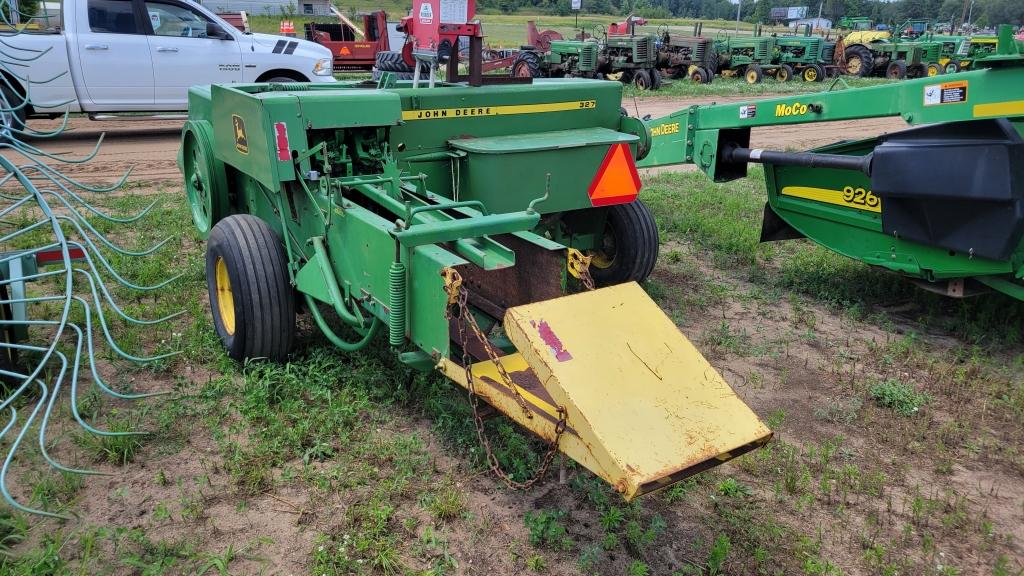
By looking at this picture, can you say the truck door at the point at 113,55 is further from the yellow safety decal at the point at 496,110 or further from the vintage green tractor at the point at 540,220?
the yellow safety decal at the point at 496,110

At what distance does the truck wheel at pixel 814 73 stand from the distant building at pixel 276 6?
29.8m

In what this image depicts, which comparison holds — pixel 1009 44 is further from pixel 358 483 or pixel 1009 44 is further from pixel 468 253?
pixel 358 483

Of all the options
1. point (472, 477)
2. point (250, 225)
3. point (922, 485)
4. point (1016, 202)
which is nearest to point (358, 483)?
point (472, 477)

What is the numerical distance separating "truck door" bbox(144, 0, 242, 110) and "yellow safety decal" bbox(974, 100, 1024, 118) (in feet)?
29.0

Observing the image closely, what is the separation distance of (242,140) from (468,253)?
1.73 metres

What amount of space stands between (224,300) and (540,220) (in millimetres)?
1862

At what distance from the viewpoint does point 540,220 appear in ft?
14.2

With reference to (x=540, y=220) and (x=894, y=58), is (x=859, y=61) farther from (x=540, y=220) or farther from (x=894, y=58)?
(x=540, y=220)

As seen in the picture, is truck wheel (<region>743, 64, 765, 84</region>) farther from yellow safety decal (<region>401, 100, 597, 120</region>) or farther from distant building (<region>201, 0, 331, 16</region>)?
distant building (<region>201, 0, 331, 16</region>)

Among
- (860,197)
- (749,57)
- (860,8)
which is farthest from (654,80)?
(860,8)

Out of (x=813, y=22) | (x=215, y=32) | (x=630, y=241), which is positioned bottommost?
(x=630, y=241)

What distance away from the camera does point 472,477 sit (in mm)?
3355

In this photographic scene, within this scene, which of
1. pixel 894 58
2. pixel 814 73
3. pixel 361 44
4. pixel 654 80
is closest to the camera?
pixel 361 44

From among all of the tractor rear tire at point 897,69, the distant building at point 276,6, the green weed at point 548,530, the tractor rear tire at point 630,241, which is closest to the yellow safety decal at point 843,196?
the tractor rear tire at point 630,241
